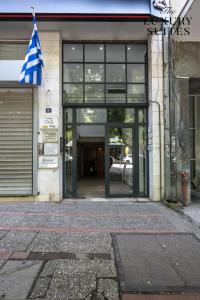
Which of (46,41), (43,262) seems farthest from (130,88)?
(43,262)

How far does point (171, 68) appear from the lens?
1005 cm

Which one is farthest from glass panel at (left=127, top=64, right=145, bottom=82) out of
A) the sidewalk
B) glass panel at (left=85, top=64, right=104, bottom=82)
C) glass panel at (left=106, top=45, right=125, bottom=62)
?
the sidewalk

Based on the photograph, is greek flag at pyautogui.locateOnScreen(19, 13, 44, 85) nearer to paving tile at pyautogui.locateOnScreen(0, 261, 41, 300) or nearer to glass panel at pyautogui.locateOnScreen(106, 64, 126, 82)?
glass panel at pyautogui.locateOnScreen(106, 64, 126, 82)

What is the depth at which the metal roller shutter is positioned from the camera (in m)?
10.1

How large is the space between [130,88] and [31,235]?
632 cm

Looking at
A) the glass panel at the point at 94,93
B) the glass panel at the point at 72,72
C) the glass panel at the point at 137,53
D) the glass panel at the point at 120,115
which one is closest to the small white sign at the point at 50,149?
the glass panel at the point at 94,93

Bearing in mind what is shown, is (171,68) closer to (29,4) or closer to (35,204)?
(29,4)

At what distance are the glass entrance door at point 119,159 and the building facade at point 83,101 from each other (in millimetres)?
34

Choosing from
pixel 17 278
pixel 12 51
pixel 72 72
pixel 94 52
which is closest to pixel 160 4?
pixel 94 52

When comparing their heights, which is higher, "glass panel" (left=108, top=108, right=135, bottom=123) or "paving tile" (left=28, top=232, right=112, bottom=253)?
"glass panel" (left=108, top=108, right=135, bottom=123)

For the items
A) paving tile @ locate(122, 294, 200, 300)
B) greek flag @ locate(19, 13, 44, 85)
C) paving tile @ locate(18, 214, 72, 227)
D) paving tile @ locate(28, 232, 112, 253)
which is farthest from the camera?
greek flag @ locate(19, 13, 44, 85)

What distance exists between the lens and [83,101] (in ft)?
35.1

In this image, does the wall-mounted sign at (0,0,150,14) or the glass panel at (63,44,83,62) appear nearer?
the wall-mounted sign at (0,0,150,14)

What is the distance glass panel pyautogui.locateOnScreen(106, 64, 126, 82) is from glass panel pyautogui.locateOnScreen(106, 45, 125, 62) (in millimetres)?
204
